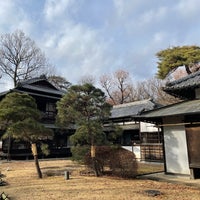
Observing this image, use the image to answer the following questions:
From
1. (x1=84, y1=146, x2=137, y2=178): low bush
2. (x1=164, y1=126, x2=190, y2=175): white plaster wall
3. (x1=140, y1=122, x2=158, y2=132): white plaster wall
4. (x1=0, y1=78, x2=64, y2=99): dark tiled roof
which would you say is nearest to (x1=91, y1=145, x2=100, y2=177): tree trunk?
(x1=84, y1=146, x2=137, y2=178): low bush

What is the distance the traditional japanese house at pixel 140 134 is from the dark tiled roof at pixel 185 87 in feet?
6.74

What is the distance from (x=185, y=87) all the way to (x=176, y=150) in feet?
9.91

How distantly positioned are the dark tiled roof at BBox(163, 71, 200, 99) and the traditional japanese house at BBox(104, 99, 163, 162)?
2056 millimetres

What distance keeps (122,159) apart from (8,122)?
19.3ft

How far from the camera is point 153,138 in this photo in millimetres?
21219

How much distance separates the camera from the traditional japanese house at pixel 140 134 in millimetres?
19036

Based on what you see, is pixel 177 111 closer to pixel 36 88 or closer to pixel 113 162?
pixel 113 162

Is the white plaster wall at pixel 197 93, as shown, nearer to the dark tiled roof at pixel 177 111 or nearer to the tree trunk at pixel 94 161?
the dark tiled roof at pixel 177 111

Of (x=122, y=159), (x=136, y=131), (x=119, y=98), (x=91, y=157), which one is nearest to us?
(x=122, y=159)

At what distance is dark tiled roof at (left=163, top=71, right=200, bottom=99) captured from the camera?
38.4 ft

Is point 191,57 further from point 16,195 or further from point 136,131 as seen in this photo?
point 16,195

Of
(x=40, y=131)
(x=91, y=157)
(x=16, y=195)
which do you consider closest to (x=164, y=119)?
(x=91, y=157)

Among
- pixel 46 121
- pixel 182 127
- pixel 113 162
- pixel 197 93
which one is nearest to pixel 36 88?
pixel 46 121

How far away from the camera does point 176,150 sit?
11.4 metres
